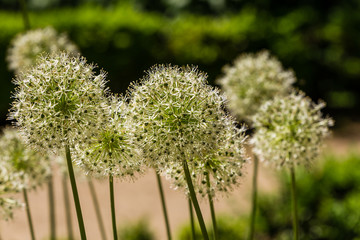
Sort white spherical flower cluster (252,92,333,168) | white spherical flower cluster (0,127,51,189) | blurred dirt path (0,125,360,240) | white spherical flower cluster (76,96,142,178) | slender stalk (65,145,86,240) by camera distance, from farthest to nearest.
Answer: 1. blurred dirt path (0,125,360,240)
2. white spherical flower cluster (0,127,51,189)
3. white spherical flower cluster (252,92,333,168)
4. white spherical flower cluster (76,96,142,178)
5. slender stalk (65,145,86,240)

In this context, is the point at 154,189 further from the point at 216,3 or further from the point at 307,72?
the point at 216,3

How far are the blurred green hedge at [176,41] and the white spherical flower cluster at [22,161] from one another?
8.67 metres

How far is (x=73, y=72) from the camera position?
2.20m

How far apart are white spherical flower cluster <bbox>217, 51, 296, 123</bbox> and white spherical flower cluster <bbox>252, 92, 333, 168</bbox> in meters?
0.94

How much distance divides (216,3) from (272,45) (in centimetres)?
284

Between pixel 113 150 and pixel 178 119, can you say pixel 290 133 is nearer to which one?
pixel 178 119

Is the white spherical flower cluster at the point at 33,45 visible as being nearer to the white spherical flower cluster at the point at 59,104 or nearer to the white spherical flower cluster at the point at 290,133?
the white spherical flower cluster at the point at 290,133

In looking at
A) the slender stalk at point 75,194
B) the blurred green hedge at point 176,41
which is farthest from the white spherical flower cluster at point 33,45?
the blurred green hedge at point 176,41

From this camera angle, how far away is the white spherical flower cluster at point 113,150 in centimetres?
219

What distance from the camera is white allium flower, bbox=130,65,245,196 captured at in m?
2.08

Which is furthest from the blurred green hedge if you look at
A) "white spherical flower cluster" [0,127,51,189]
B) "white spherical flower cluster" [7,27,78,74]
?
"white spherical flower cluster" [0,127,51,189]

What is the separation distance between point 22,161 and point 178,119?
177 centimetres

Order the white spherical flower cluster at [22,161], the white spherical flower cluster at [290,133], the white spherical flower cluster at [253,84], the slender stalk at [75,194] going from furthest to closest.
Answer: the white spherical flower cluster at [253,84] → the white spherical flower cluster at [22,161] → the white spherical flower cluster at [290,133] → the slender stalk at [75,194]

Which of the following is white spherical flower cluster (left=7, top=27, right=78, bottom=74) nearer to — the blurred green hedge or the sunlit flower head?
the sunlit flower head
